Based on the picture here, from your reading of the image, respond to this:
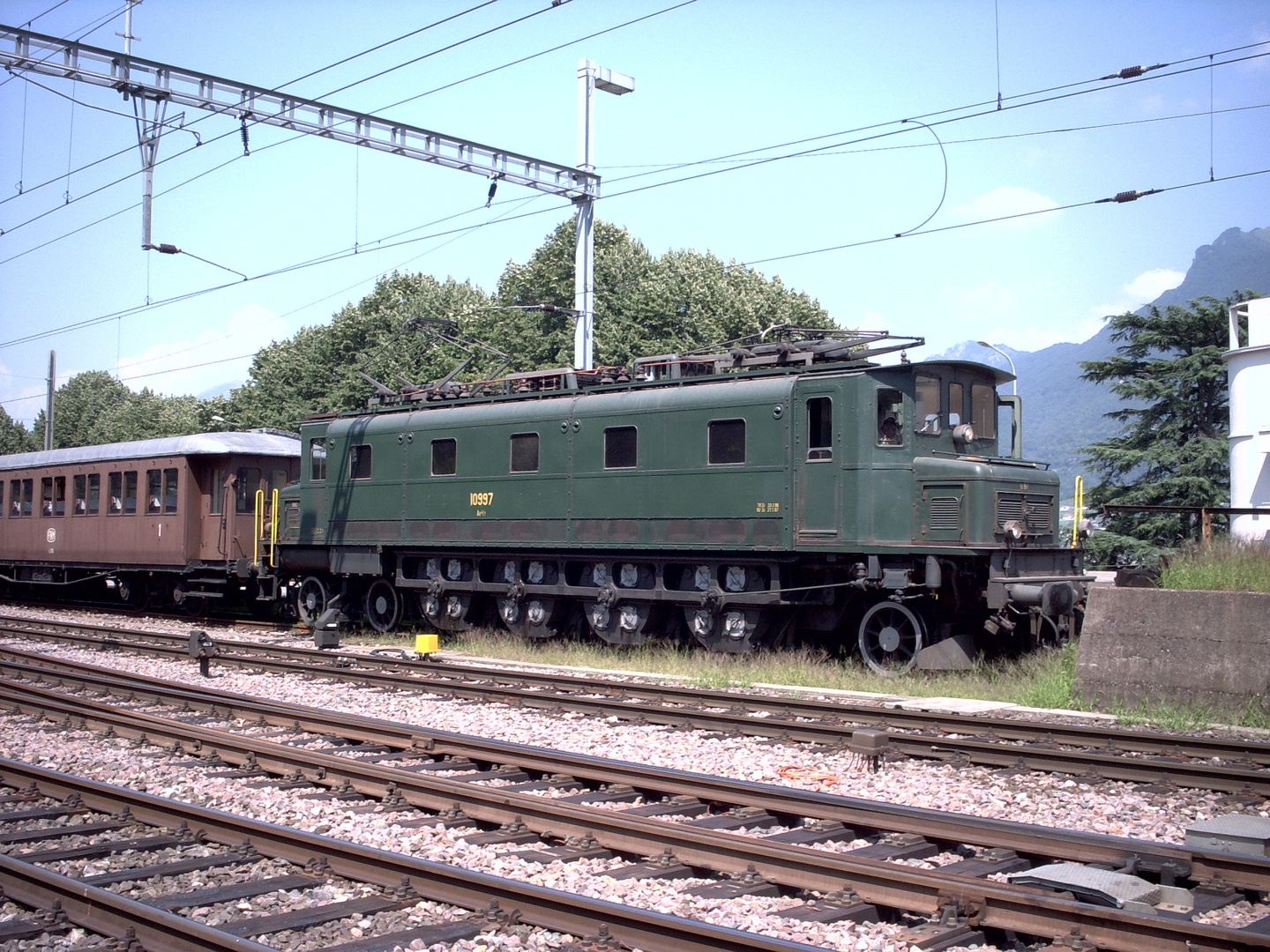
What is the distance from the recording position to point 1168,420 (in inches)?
1320

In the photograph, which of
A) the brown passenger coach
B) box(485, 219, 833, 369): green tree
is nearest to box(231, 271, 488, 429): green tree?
box(485, 219, 833, 369): green tree

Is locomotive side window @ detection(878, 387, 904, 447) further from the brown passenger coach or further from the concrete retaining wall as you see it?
the brown passenger coach

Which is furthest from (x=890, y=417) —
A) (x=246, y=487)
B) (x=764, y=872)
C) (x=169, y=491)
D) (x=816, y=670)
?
(x=169, y=491)

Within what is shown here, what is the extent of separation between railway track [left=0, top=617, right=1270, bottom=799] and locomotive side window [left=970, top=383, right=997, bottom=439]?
5061 mm

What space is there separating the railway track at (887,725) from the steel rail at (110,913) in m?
5.74

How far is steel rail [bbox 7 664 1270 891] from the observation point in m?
5.78

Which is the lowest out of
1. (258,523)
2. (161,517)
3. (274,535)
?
(274,535)

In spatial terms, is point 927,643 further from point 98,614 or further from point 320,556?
point 98,614

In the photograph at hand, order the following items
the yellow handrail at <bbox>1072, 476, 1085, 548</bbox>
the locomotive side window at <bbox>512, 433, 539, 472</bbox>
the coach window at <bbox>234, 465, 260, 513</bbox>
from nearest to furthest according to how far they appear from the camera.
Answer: the yellow handrail at <bbox>1072, 476, 1085, 548</bbox>, the locomotive side window at <bbox>512, 433, 539, 472</bbox>, the coach window at <bbox>234, 465, 260, 513</bbox>

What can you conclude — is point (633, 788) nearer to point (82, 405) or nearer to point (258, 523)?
point (258, 523)

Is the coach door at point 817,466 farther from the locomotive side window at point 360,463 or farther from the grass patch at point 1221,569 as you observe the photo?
the locomotive side window at point 360,463

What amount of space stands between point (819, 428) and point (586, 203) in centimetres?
929

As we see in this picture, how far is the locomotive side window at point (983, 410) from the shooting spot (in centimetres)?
1486

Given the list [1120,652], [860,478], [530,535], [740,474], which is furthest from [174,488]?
[1120,652]
